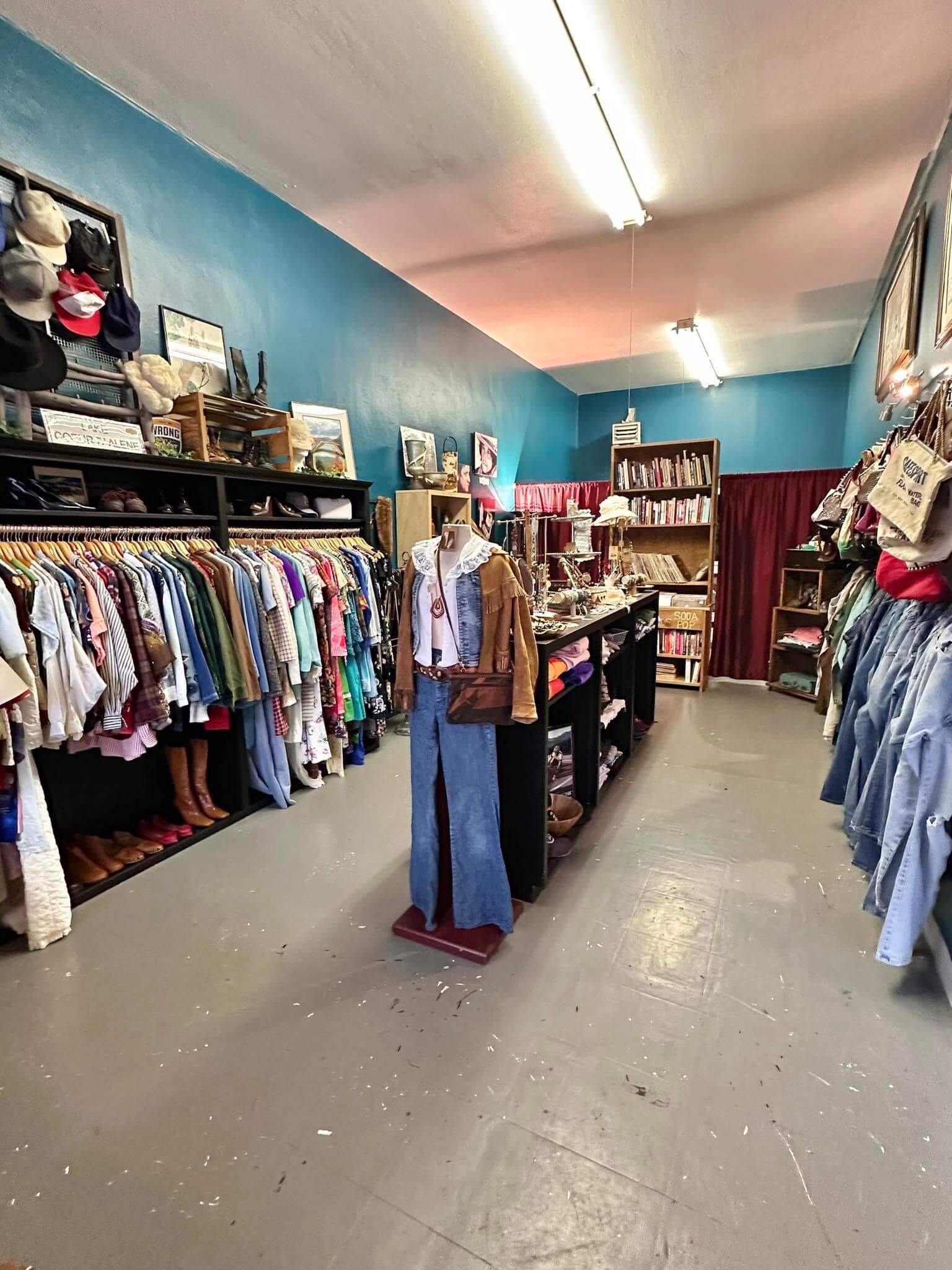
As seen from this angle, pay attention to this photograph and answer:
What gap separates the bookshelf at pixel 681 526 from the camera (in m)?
5.40

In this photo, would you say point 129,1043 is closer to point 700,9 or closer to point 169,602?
point 169,602

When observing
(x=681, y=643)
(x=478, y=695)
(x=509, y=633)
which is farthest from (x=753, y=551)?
(x=478, y=695)

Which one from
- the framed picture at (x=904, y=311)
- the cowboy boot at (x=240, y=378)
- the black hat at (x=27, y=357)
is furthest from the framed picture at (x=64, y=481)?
the framed picture at (x=904, y=311)

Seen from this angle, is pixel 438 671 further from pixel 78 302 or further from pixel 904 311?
pixel 904 311

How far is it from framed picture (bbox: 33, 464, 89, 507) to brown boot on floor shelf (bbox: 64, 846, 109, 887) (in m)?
1.49

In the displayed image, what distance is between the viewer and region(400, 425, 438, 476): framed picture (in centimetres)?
442

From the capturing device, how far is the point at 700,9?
210cm

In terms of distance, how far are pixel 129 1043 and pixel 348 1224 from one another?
86 cm

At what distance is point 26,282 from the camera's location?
6.65 feet

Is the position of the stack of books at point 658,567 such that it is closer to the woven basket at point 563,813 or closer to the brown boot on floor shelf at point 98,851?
the woven basket at point 563,813

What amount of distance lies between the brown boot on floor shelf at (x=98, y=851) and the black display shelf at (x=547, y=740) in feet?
5.52

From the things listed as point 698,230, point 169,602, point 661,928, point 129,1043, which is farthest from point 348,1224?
point 698,230

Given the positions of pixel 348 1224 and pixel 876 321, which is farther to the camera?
pixel 876 321

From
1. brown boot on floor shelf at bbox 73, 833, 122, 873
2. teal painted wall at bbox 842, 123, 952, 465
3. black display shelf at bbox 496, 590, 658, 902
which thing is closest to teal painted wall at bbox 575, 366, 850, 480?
teal painted wall at bbox 842, 123, 952, 465
